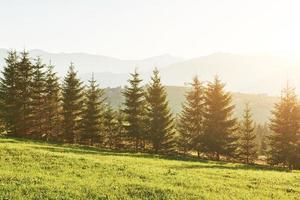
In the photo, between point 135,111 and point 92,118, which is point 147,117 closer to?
point 135,111

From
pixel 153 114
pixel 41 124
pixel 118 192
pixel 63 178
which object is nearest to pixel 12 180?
pixel 63 178

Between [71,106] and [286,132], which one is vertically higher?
[71,106]

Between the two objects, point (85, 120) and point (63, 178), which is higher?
point (85, 120)

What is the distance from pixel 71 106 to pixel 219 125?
23.2 meters

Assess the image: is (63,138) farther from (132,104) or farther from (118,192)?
(118,192)

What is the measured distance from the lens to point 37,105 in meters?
62.2

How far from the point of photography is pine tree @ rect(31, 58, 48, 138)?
6247 centimetres

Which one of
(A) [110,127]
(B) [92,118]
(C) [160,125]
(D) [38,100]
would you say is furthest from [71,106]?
(C) [160,125]

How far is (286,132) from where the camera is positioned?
54062 millimetres

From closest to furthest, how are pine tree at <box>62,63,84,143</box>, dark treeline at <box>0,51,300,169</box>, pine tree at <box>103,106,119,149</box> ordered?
dark treeline at <box>0,51,300,169</box>
pine tree at <box>62,63,84,143</box>
pine tree at <box>103,106,119,149</box>

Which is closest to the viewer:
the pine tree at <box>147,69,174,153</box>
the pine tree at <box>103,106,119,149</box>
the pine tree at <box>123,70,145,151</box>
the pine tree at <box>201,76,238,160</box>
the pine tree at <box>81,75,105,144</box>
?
the pine tree at <box>201,76,238,160</box>

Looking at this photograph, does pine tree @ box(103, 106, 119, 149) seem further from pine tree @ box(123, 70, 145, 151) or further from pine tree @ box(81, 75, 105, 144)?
pine tree @ box(123, 70, 145, 151)

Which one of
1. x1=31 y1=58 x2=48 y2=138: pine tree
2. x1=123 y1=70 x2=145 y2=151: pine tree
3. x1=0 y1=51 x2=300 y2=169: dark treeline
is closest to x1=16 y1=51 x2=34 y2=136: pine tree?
x1=0 y1=51 x2=300 y2=169: dark treeline

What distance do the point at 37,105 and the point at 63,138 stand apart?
22.3 ft
